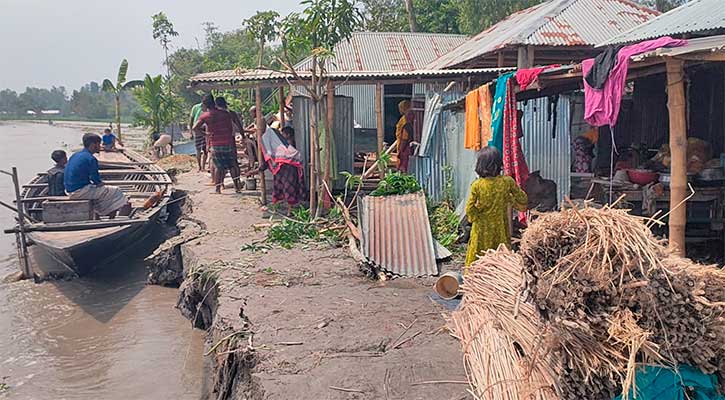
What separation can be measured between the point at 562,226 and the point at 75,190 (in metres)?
Result: 8.52

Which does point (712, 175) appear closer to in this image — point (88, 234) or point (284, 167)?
point (284, 167)

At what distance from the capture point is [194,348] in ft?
22.9

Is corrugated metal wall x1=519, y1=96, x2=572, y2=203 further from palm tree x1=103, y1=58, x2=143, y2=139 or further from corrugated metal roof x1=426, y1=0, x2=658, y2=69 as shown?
palm tree x1=103, y1=58, x2=143, y2=139

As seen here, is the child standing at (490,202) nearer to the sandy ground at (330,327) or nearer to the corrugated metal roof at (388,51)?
the sandy ground at (330,327)

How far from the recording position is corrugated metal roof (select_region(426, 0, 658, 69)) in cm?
985

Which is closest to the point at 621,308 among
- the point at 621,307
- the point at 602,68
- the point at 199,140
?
the point at 621,307

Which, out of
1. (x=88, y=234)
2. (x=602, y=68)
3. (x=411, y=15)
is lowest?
(x=88, y=234)

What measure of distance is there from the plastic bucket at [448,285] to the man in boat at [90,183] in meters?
6.17

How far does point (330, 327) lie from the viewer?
5.16 meters

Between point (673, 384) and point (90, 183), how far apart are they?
897 centimetres

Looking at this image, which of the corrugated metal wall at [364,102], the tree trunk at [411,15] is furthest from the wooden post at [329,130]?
the tree trunk at [411,15]

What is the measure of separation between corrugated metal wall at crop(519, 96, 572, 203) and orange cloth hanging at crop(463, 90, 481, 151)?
932mm

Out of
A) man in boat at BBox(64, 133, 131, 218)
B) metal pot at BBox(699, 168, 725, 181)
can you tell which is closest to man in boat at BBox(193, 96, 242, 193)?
man in boat at BBox(64, 133, 131, 218)

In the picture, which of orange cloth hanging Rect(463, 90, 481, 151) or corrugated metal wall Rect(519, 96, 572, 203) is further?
corrugated metal wall Rect(519, 96, 572, 203)
